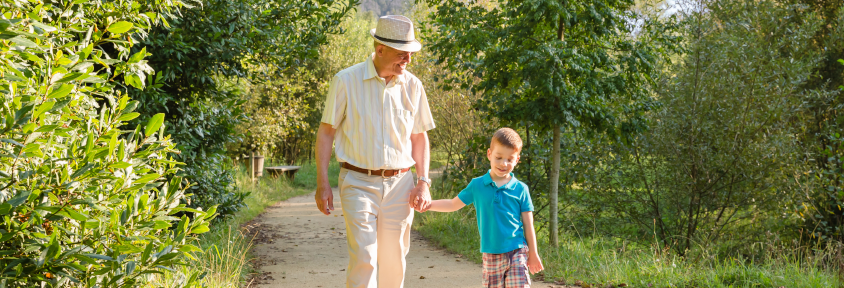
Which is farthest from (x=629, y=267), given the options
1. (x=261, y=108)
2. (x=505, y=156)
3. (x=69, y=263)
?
(x=261, y=108)

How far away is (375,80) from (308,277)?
11.1 ft

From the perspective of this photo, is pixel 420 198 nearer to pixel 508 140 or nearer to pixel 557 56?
pixel 508 140

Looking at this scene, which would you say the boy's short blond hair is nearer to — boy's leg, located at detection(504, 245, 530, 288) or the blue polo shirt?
the blue polo shirt

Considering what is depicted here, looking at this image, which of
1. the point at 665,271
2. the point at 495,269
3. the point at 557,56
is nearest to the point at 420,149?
the point at 495,269

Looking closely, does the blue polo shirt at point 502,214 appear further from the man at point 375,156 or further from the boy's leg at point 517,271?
the man at point 375,156

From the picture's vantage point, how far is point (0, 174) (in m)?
2.16

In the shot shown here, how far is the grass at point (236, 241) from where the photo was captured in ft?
14.8

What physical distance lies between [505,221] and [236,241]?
16.8 ft

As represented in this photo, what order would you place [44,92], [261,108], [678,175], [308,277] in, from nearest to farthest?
[44,92] < [308,277] < [678,175] < [261,108]

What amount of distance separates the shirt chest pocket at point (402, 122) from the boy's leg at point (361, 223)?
0.36m

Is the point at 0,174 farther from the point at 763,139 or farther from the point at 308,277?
the point at 763,139

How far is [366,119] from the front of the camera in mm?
3652

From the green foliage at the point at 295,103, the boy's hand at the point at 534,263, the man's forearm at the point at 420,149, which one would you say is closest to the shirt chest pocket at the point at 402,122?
the man's forearm at the point at 420,149

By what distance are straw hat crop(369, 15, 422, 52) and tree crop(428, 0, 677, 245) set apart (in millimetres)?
2745
